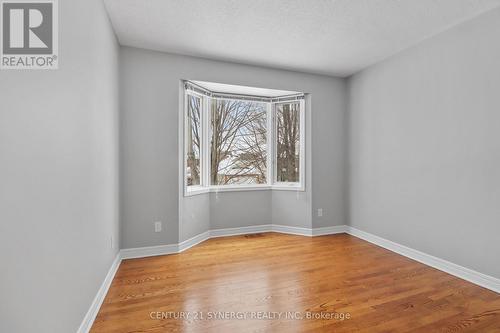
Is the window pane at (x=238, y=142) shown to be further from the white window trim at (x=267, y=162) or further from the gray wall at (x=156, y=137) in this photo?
the gray wall at (x=156, y=137)

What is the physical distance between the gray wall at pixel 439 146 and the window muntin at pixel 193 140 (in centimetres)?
248

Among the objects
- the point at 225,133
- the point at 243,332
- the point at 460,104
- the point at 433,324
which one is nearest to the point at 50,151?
the point at 243,332

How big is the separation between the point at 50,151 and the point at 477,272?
353 cm

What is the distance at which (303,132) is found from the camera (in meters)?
4.12

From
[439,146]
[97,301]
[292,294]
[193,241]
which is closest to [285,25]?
[439,146]

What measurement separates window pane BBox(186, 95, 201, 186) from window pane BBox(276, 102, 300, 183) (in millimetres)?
1333

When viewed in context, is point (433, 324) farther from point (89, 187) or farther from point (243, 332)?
point (89, 187)

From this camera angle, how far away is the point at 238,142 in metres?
4.21

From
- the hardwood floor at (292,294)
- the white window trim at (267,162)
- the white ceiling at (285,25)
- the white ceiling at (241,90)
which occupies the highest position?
the white ceiling at (285,25)

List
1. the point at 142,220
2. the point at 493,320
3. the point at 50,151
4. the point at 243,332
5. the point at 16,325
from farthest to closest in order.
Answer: the point at 142,220, the point at 493,320, the point at 243,332, the point at 50,151, the point at 16,325

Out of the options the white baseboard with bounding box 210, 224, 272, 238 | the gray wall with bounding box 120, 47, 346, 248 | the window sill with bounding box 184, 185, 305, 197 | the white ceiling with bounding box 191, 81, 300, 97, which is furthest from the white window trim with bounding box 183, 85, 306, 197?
the white baseboard with bounding box 210, 224, 272, 238

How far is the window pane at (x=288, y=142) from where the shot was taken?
4.23 metres

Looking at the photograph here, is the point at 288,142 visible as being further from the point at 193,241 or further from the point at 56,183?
the point at 56,183

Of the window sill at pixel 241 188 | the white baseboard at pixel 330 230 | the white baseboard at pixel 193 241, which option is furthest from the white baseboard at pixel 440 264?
the white baseboard at pixel 193 241
